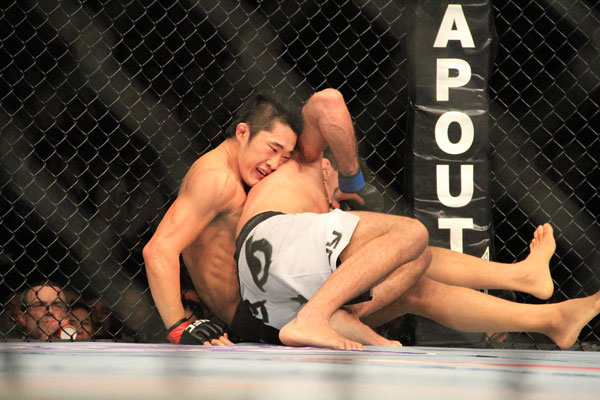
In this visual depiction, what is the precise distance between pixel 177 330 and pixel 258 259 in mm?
327

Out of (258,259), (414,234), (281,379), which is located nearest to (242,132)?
(258,259)

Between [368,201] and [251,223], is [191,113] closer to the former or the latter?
[368,201]

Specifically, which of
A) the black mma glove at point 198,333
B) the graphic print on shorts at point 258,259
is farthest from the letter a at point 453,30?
the black mma glove at point 198,333

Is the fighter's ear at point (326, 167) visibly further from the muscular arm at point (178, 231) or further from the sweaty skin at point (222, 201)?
the muscular arm at point (178, 231)

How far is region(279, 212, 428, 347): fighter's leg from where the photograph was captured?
139cm

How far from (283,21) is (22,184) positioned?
1200 mm

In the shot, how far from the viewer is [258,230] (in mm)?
1646

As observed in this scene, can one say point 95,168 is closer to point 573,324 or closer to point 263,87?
point 263,87

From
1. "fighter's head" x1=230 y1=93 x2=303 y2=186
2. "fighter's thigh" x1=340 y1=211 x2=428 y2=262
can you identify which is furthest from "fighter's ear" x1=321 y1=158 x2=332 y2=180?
"fighter's thigh" x1=340 y1=211 x2=428 y2=262

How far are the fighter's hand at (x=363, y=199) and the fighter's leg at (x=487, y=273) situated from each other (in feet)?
0.70

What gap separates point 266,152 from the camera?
6.59 ft

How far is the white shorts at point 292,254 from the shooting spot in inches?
62.0

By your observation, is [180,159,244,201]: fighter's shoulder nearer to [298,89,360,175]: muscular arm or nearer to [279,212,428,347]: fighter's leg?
[298,89,360,175]: muscular arm

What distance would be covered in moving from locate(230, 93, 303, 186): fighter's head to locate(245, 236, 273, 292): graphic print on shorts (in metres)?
0.40
